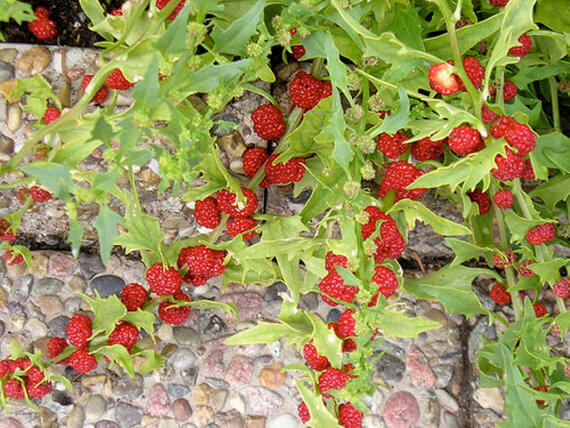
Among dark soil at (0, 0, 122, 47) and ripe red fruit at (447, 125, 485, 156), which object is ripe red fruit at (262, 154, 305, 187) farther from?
dark soil at (0, 0, 122, 47)

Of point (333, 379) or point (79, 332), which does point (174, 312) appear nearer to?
point (79, 332)

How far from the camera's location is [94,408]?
1.24 meters

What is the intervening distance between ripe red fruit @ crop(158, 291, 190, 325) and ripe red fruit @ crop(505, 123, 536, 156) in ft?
1.91

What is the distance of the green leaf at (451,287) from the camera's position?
1106mm

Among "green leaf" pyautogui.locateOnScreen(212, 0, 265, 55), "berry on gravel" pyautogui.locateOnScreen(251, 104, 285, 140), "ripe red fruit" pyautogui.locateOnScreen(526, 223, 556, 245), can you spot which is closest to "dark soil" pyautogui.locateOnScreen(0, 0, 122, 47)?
"berry on gravel" pyautogui.locateOnScreen(251, 104, 285, 140)

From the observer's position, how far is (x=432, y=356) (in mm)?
1299

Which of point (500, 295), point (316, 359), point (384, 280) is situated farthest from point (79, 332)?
point (500, 295)

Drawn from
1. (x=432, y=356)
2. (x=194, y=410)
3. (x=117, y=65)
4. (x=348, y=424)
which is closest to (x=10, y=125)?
(x=117, y=65)

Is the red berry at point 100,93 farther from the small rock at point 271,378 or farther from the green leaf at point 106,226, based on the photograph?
the small rock at point 271,378

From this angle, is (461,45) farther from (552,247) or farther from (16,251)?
(16,251)

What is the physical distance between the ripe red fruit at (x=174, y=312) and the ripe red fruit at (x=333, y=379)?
0.32 metres

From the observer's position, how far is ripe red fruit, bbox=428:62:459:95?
831 mm

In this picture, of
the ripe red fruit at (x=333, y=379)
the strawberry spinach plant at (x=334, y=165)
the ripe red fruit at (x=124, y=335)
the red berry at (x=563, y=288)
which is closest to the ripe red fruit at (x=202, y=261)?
the strawberry spinach plant at (x=334, y=165)

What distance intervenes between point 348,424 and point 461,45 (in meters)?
0.55
